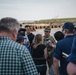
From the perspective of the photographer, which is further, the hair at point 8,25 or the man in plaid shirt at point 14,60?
the hair at point 8,25

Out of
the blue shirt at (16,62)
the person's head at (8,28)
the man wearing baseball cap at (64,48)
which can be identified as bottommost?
the man wearing baseball cap at (64,48)

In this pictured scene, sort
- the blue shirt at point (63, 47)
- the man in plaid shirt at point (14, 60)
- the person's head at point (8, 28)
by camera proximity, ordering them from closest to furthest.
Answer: the man in plaid shirt at point (14, 60) < the person's head at point (8, 28) < the blue shirt at point (63, 47)

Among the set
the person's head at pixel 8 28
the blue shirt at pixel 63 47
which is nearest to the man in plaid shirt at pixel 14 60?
the person's head at pixel 8 28

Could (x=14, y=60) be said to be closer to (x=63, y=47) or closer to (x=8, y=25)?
(x=8, y=25)

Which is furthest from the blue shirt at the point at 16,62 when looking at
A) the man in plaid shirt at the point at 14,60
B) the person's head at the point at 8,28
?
the person's head at the point at 8,28

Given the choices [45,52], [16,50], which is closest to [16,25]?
[16,50]

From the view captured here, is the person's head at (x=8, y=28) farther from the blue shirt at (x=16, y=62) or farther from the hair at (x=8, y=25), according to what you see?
the blue shirt at (x=16, y=62)

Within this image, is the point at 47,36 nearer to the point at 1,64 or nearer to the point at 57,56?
the point at 57,56

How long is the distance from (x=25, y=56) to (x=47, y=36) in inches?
205

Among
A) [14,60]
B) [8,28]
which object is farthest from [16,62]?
[8,28]

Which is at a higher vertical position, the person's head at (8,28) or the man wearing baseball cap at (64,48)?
the person's head at (8,28)

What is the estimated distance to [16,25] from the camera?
349cm

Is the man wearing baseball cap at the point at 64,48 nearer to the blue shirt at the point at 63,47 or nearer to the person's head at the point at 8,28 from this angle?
the blue shirt at the point at 63,47

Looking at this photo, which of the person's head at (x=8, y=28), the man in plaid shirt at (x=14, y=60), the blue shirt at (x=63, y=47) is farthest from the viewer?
the blue shirt at (x=63, y=47)
